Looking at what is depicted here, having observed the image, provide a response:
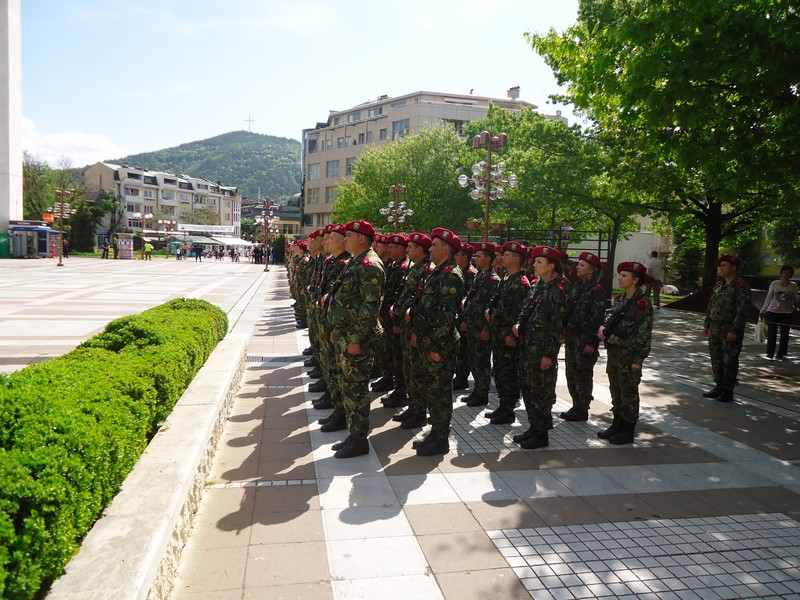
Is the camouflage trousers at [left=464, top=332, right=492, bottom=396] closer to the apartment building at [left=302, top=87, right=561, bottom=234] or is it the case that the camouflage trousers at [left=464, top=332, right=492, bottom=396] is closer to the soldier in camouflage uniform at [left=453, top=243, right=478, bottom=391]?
the soldier in camouflage uniform at [left=453, top=243, right=478, bottom=391]

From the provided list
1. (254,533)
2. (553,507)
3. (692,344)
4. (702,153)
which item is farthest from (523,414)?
(692,344)

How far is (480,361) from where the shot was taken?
7387 millimetres

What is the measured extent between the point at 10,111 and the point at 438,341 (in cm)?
5685

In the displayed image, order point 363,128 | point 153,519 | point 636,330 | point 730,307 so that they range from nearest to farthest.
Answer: point 153,519
point 636,330
point 730,307
point 363,128

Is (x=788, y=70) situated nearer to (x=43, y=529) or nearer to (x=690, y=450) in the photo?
(x=690, y=450)

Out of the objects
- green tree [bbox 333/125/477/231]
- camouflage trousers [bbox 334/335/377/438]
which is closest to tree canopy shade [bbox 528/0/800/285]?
camouflage trousers [bbox 334/335/377/438]

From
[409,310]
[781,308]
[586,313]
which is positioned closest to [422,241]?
[409,310]

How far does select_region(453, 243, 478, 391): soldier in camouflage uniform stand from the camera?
7910mm

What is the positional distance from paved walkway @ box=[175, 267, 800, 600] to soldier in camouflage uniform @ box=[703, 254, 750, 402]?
977 millimetres

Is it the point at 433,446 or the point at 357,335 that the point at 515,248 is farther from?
the point at 433,446

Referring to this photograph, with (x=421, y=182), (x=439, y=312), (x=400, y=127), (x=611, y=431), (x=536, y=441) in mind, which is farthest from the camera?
(x=400, y=127)

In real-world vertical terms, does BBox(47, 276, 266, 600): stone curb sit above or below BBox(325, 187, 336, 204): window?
below

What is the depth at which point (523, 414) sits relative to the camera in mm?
7055

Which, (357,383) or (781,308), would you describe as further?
(781,308)
